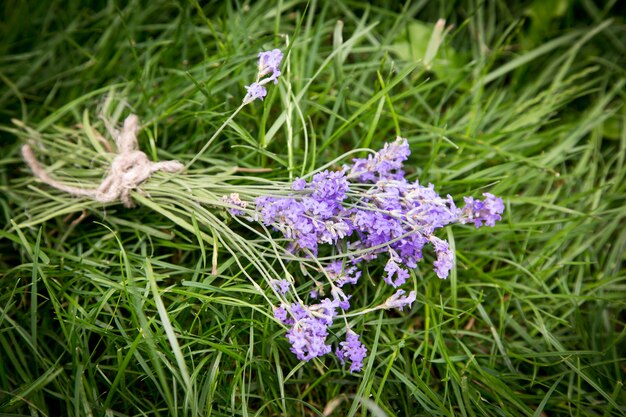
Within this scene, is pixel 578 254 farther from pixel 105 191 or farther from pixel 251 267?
pixel 105 191

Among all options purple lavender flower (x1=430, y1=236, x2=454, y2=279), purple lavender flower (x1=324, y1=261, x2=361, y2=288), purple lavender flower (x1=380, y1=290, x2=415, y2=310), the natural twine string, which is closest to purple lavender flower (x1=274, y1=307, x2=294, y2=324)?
purple lavender flower (x1=324, y1=261, x2=361, y2=288)

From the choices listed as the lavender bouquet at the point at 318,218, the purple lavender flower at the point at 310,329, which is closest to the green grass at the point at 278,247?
the lavender bouquet at the point at 318,218

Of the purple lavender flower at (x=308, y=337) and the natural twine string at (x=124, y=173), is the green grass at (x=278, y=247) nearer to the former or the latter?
the natural twine string at (x=124, y=173)

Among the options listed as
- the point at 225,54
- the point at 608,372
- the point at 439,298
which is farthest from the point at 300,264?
the point at 608,372

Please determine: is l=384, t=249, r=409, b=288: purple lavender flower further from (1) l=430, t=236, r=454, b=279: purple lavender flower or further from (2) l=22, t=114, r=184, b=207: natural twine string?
(2) l=22, t=114, r=184, b=207: natural twine string

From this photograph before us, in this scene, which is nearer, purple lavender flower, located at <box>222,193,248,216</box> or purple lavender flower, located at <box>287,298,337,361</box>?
purple lavender flower, located at <box>287,298,337,361</box>

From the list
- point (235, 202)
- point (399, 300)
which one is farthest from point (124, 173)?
point (399, 300)
